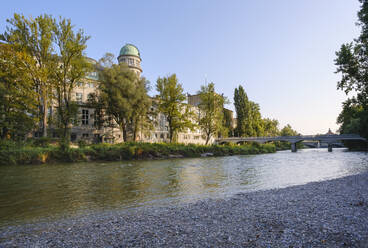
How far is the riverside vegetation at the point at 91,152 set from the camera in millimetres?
25422

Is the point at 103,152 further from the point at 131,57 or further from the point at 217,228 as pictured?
the point at 131,57

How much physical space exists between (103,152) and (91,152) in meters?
1.65

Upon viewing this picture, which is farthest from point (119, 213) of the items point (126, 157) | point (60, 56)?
point (60, 56)

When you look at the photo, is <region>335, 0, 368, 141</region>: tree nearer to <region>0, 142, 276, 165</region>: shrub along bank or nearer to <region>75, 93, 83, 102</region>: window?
<region>0, 142, 276, 165</region>: shrub along bank

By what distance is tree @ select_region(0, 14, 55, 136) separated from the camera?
29.7m

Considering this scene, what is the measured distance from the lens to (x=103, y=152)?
32.6 m

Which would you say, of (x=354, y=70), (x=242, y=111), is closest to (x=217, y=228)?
(x=354, y=70)

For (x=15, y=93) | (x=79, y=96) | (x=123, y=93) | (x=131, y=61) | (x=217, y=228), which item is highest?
(x=131, y=61)

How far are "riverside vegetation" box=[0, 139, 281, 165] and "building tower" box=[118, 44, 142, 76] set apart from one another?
137 ft

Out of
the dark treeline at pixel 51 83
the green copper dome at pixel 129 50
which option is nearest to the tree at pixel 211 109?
the dark treeline at pixel 51 83

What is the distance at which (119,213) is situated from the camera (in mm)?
8047

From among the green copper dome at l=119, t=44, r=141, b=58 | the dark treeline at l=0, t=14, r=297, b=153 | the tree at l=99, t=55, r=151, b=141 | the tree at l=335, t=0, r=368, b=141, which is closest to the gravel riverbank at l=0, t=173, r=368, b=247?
the tree at l=335, t=0, r=368, b=141

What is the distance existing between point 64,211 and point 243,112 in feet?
247

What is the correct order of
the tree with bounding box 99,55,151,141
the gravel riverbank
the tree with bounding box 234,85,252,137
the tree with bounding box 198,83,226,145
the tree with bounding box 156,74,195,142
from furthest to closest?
the tree with bounding box 234,85,252,137
the tree with bounding box 198,83,226,145
the tree with bounding box 156,74,195,142
the tree with bounding box 99,55,151,141
the gravel riverbank
